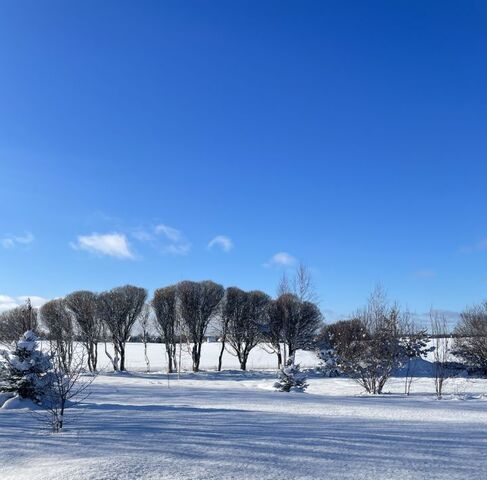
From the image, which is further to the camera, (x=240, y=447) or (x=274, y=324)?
(x=274, y=324)

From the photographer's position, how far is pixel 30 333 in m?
14.8

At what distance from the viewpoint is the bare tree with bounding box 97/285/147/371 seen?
4566 centimetres

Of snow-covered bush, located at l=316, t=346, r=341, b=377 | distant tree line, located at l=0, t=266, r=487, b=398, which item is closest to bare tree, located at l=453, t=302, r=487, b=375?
distant tree line, located at l=0, t=266, r=487, b=398

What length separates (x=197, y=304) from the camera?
159 ft

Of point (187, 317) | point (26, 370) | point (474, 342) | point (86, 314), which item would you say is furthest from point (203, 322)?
point (26, 370)

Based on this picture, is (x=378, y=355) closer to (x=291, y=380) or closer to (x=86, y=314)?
(x=291, y=380)

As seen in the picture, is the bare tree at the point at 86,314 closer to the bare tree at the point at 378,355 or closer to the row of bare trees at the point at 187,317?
the row of bare trees at the point at 187,317

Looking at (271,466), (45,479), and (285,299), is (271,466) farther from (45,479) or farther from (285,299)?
(285,299)

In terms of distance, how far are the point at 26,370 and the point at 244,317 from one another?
120 feet

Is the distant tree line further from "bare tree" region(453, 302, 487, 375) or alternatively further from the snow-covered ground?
the snow-covered ground

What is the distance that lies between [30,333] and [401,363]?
57.8 ft

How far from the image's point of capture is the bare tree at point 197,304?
47844 mm

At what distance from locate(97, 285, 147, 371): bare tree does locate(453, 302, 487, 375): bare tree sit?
28.6m

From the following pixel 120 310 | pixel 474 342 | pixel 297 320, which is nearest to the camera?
pixel 474 342
